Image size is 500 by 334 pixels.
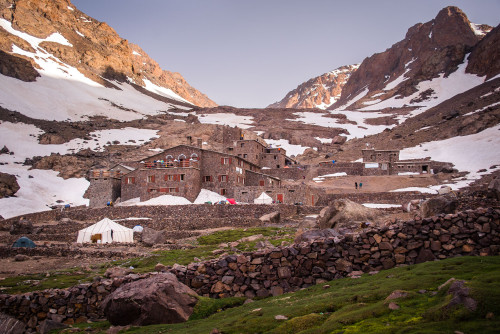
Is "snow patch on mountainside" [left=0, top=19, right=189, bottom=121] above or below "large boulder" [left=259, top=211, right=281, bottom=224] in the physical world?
above

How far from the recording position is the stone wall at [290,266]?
1579 cm

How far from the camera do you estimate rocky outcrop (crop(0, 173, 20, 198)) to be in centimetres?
7268

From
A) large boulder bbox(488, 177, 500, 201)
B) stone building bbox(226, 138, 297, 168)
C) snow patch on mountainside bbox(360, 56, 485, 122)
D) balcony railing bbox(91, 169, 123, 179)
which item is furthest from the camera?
snow patch on mountainside bbox(360, 56, 485, 122)

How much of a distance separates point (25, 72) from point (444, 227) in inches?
7649

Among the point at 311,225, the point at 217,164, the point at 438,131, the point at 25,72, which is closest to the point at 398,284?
the point at 311,225

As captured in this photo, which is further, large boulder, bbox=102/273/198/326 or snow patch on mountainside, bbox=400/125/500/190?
snow patch on mountainside, bbox=400/125/500/190

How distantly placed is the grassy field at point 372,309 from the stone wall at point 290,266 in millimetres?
1077

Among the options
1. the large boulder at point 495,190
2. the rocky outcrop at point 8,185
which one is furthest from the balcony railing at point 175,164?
the large boulder at point 495,190

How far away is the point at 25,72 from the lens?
17188cm

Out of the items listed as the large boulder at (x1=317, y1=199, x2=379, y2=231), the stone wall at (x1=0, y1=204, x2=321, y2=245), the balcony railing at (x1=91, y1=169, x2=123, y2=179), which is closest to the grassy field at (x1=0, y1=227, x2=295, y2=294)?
the large boulder at (x1=317, y1=199, x2=379, y2=231)

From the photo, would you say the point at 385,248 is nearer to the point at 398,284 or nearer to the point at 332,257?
the point at 332,257

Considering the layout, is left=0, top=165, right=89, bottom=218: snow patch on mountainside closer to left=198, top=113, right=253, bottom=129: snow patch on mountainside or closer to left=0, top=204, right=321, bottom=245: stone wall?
left=0, top=204, right=321, bottom=245: stone wall

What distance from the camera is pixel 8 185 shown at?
246ft

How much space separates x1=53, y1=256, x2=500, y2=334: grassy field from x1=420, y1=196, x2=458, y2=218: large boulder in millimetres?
9278
